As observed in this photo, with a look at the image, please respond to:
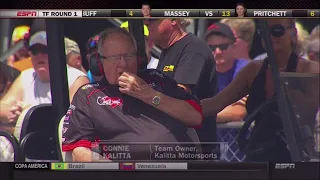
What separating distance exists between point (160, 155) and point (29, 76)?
3.85ft

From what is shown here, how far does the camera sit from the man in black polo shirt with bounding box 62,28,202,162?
Answer: 770 cm

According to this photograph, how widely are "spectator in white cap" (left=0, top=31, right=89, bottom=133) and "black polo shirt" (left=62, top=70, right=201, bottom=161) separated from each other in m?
0.17

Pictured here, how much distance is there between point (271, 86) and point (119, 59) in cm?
117

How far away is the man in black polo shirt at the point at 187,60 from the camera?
7711mm

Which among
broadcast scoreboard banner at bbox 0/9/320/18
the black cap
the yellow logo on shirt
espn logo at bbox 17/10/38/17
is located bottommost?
the yellow logo on shirt

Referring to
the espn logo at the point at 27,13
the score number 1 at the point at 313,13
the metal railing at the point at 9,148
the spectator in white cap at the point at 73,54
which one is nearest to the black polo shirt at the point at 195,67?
the spectator in white cap at the point at 73,54

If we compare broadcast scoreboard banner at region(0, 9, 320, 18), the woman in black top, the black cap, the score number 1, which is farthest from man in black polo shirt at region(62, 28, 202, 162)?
the score number 1

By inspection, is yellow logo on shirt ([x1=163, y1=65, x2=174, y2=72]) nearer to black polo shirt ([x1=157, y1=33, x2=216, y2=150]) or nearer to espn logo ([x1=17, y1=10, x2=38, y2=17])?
black polo shirt ([x1=157, y1=33, x2=216, y2=150])

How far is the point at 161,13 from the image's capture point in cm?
773

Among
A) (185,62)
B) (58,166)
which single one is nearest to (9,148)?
(58,166)

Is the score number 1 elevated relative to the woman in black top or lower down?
elevated

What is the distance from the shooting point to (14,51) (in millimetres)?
7750

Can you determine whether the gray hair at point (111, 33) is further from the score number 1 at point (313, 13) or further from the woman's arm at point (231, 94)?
the score number 1 at point (313, 13)

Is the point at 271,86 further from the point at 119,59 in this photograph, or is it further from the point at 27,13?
the point at 27,13
